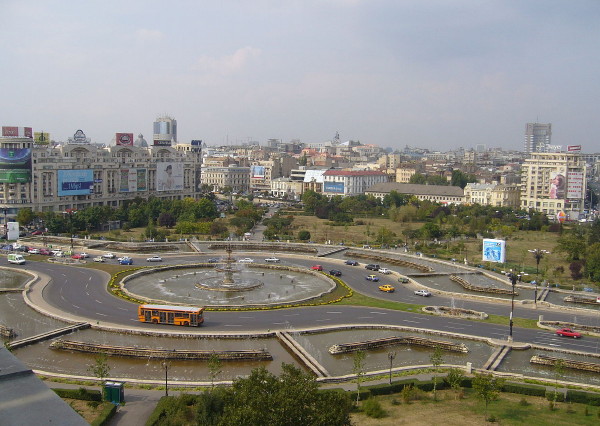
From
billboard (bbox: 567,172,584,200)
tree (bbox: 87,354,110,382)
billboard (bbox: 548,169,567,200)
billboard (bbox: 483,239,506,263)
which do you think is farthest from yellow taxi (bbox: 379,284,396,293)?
billboard (bbox: 567,172,584,200)

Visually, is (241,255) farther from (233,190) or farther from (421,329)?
(233,190)

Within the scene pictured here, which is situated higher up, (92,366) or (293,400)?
(293,400)

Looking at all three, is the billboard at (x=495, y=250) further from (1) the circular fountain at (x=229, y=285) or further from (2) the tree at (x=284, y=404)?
(2) the tree at (x=284, y=404)

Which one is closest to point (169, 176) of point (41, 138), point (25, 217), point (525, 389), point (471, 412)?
point (41, 138)

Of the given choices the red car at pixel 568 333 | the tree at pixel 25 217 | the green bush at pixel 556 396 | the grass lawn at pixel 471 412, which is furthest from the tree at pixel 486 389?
the tree at pixel 25 217

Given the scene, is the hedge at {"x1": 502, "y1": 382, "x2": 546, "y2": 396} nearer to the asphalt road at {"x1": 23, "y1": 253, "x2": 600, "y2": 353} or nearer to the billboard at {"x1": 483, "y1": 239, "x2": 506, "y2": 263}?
the asphalt road at {"x1": 23, "y1": 253, "x2": 600, "y2": 353}

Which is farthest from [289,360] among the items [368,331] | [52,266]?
[52,266]
